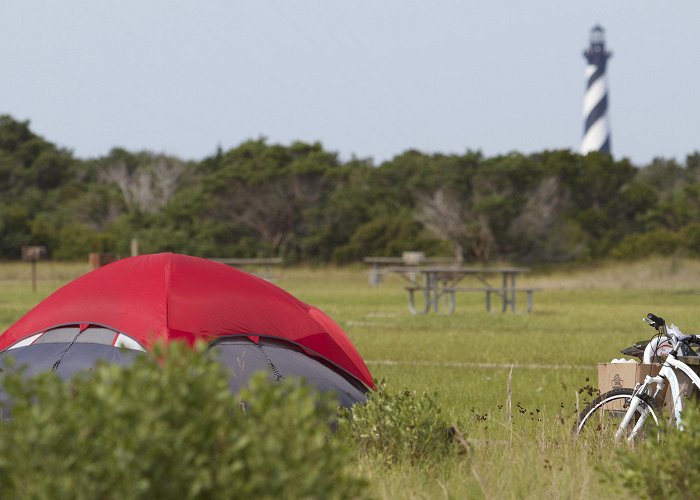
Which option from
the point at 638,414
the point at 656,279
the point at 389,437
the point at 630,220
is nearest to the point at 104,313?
the point at 389,437

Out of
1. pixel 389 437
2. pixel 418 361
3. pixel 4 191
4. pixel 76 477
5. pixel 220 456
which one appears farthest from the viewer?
pixel 4 191

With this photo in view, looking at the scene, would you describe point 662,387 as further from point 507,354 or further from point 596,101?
point 596,101

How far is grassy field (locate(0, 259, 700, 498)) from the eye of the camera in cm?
618

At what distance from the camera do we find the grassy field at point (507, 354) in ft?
20.3

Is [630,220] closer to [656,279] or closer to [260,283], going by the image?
[656,279]

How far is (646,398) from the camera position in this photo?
23.2 ft

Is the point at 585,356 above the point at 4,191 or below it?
below

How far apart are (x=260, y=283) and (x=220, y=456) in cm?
568

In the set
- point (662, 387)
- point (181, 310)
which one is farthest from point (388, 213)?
point (662, 387)

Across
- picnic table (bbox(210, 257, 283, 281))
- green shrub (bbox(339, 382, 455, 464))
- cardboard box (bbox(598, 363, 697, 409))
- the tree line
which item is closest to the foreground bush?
green shrub (bbox(339, 382, 455, 464))

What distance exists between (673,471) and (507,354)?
11760 mm

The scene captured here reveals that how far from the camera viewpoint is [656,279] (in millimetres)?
38656

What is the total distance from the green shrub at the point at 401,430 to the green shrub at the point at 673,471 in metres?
1.54

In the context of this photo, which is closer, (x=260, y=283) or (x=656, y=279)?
(x=260, y=283)
